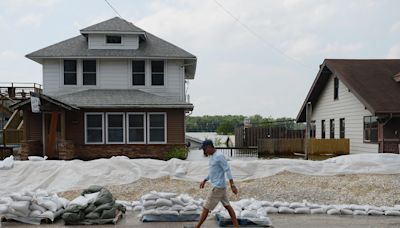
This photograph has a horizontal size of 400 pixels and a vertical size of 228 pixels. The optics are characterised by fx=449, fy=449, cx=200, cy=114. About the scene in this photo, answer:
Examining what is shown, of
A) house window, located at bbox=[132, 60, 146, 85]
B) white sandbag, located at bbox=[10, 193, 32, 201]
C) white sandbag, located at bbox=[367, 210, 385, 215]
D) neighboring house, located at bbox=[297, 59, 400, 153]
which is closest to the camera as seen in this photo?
white sandbag, located at bbox=[10, 193, 32, 201]

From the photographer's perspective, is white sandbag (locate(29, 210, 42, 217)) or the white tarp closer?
white sandbag (locate(29, 210, 42, 217))

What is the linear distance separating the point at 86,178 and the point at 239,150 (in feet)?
57.8

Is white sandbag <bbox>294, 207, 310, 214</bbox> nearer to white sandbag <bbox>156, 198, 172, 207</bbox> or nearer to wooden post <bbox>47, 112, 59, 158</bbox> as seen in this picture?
white sandbag <bbox>156, 198, 172, 207</bbox>

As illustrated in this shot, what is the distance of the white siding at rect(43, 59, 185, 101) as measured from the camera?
23.7 meters

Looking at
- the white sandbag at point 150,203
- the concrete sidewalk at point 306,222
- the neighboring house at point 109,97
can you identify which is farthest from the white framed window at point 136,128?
the white sandbag at point 150,203

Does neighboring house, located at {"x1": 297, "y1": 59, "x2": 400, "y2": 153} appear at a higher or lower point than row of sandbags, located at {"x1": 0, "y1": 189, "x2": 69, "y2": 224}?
higher

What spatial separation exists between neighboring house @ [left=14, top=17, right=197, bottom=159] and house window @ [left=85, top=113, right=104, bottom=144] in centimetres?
5

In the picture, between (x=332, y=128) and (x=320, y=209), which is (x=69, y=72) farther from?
(x=320, y=209)

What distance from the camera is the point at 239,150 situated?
95.1 ft

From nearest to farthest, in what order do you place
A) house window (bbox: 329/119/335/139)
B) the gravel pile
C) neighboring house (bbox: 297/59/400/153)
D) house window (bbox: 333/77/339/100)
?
the gravel pile
neighboring house (bbox: 297/59/400/153)
house window (bbox: 333/77/339/100)
house window (bbox: 329/119/335/139)

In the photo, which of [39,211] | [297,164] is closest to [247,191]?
[297,164]

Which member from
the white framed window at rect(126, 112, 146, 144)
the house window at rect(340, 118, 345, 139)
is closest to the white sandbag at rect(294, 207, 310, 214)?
the white framed window at rect(126, 112, 146, 144)

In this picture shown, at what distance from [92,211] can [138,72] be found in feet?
51.6

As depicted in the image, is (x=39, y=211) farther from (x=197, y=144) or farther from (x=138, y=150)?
(x=197, y=144)
